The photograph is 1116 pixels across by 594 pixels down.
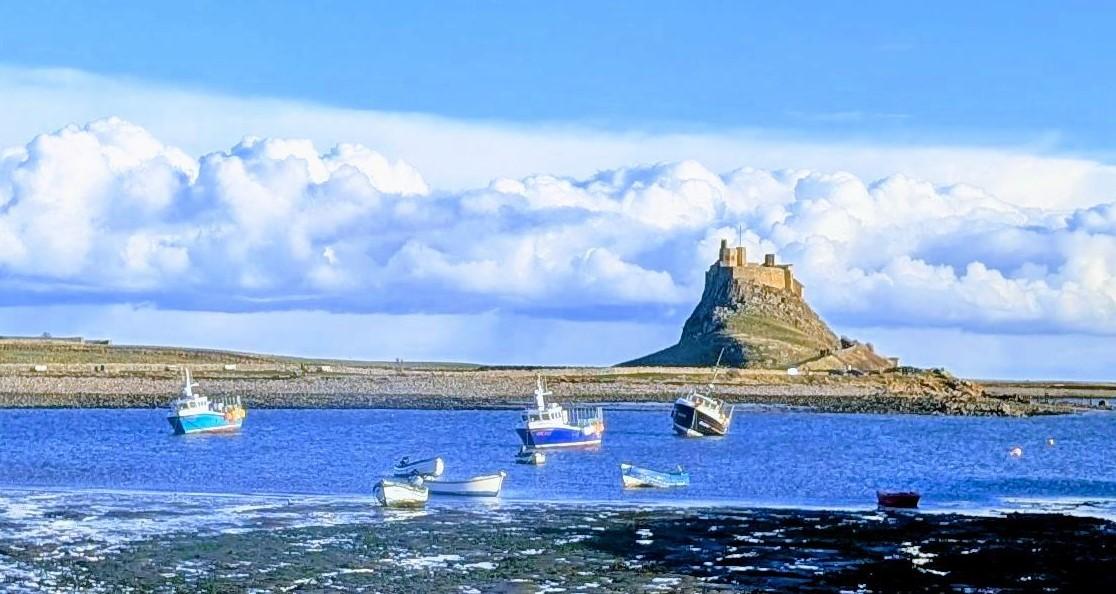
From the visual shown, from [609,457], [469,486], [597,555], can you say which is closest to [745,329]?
[609,457]

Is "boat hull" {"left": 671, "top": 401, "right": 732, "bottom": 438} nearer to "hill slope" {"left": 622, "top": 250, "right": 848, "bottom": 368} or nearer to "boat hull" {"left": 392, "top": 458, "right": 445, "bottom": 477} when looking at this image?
"boat hull" {"left": 392, "top": 458, "right": 445, "bottom": 477}

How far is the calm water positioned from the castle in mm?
65131

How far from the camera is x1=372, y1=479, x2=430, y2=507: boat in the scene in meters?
42.8

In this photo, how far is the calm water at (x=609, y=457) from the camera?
50.2m

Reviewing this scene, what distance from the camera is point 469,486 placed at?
46.2 metres

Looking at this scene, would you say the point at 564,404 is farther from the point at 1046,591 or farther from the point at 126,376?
the point at 1046,591

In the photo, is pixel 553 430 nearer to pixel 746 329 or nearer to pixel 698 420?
pixel 698 420

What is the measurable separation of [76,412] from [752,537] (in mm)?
75705


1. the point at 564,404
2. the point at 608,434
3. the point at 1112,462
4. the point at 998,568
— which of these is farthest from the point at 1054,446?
the point at 998,568

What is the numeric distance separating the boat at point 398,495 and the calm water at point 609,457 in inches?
176

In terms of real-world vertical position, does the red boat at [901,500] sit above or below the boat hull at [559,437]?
below

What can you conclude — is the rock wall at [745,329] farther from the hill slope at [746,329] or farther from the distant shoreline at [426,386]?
the distant shoreline at [426,386]

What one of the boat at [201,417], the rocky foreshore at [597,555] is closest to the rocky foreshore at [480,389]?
the boat at [201,417]

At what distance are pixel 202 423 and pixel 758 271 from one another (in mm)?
96018
